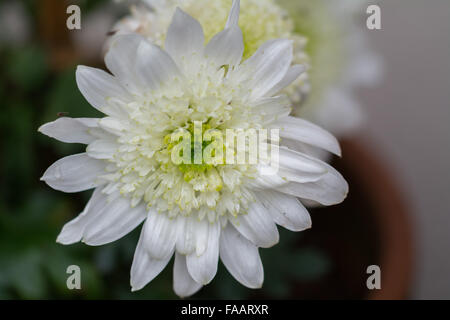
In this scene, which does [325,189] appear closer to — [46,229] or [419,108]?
[46,229]

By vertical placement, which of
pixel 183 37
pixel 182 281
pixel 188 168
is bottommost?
pixel 182 281

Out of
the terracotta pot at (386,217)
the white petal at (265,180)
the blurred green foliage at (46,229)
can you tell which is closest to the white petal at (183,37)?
the white petal at (265,180)

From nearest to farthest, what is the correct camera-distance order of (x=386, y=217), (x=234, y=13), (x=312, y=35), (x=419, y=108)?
1. (x=234, y=13)
2. (x=312, y=35)
3. (x=386, y=217)
4. (x=419, y=108)

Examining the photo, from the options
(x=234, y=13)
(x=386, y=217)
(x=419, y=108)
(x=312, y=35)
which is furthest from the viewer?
(x=419, y=108)

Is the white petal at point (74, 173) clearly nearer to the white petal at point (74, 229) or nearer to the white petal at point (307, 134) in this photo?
the white petal at point (74, 229)

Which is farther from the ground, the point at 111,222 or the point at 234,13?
the point at 234,13

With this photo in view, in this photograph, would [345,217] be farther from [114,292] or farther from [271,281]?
[114,292]

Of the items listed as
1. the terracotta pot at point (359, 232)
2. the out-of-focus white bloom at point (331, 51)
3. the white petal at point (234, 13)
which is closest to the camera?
the white petal at point (234, 13)

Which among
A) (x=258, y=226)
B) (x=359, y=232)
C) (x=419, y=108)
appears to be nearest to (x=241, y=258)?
(x=258, y=226)
